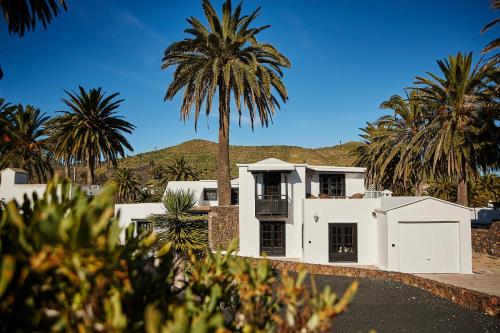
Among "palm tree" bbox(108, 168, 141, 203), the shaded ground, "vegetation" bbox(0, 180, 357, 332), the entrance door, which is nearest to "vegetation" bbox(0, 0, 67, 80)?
"vegetation" bbox(0, 180, 357, 332)

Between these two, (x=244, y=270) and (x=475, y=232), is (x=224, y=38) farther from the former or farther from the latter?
(x=475, y=232)

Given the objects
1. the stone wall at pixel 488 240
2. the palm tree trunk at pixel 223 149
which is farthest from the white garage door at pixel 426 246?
the palm tree trunk at pixel 223 149

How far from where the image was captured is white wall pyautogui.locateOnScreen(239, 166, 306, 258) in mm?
20797

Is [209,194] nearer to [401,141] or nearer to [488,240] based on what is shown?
[401,141]

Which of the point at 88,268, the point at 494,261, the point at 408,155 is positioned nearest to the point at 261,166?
the point at 408,155

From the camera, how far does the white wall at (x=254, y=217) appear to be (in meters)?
20.8

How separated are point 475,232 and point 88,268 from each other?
25.6 metres

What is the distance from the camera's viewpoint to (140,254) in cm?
373

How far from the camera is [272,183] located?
21.2 m

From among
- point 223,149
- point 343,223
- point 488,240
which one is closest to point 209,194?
point 223,149

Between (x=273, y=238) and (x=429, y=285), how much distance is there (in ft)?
30.1

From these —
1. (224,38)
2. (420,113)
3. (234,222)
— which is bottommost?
(234,222)

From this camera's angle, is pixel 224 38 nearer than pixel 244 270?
No

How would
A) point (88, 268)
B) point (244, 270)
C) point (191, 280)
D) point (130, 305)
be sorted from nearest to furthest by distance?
point (88, 268), point (130, 305), point (244, 270), point (191, 280)
